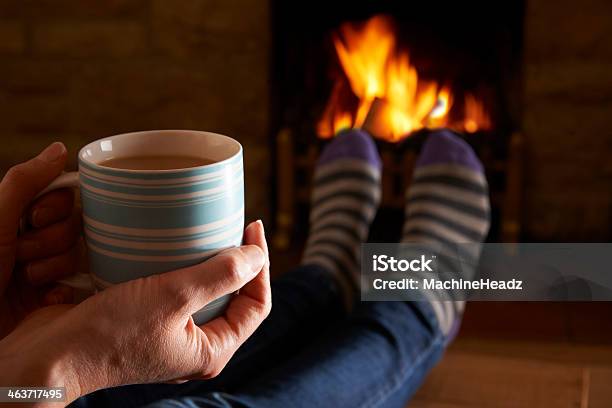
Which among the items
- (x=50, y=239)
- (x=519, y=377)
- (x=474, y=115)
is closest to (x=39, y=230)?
(x=50, y=239)

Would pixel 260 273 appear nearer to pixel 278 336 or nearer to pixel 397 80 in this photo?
pixel 278 336

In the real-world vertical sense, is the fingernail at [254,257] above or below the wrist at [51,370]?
above

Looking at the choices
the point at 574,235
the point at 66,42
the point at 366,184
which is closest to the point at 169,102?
the point at 66,42

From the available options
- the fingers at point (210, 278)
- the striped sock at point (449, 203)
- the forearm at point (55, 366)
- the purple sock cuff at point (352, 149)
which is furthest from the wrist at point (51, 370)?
the purple sock cuff at point (352, 149)

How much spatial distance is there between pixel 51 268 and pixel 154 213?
216 mm

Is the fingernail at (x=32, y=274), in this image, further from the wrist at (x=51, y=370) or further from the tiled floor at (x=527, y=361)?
the tiled floor at (x=527, y=361)

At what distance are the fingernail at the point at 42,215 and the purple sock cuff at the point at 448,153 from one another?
1.11 metres

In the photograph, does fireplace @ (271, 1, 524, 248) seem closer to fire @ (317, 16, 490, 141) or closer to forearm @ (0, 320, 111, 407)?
fire @ (317, 16, 490, 141)

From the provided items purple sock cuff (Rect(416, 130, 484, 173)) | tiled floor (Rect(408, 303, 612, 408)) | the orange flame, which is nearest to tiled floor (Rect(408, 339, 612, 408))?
tiled floor (Rect(408, 303, 612, 408))

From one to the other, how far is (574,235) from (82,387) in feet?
5.22

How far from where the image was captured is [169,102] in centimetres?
214

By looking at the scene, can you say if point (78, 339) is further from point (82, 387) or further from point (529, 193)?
point (529, 193)

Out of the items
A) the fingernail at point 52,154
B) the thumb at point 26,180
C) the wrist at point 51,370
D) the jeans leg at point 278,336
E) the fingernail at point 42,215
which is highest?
the fingernail at point 52,154

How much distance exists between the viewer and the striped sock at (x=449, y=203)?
1636 millimetres
